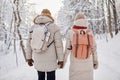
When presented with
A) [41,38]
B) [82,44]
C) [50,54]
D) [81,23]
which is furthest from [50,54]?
[81,23]

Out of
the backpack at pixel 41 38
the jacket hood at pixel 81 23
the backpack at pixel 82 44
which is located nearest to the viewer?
the backpack at pixel 41 38

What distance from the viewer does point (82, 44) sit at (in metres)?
6.46

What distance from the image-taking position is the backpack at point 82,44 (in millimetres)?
6453

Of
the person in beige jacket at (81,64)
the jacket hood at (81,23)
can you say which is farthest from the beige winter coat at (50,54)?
the jacket hood at (81,23)

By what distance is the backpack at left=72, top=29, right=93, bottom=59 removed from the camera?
645cm

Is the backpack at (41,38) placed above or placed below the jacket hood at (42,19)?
below

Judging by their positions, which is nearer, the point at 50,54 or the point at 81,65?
the point at 50,54

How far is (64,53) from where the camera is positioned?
670 centimetres

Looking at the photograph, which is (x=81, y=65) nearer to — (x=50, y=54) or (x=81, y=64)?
(x=81, y=64)

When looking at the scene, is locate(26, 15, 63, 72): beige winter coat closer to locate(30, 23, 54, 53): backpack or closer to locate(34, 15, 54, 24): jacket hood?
locate(34, 15, 54, 24): jacket hood

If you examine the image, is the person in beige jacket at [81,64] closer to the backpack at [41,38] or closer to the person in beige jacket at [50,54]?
the person in beige jacket at [50,54]

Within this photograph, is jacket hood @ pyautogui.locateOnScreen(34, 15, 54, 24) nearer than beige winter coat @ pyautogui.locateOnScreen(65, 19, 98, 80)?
Yes

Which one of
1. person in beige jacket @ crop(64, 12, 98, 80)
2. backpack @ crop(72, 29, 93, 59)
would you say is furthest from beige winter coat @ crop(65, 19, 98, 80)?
backpack @ crop(72, 29, 93, 59)

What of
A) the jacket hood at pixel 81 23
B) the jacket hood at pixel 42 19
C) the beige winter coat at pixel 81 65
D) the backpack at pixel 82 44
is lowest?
the beige winter coat at pixel 81 65
